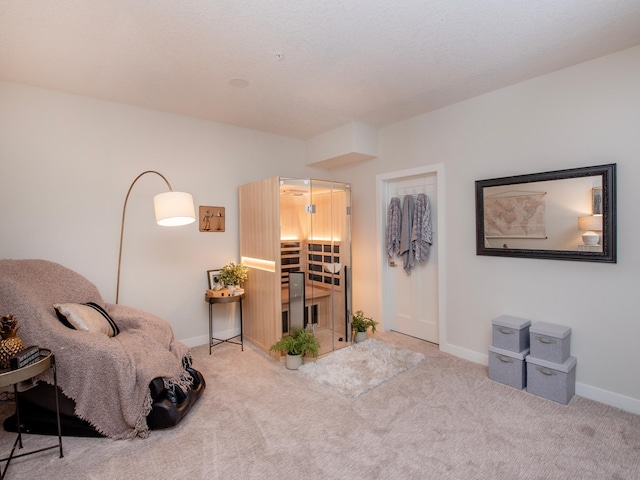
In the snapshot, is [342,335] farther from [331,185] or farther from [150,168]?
[150,168]

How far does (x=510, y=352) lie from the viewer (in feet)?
9.32

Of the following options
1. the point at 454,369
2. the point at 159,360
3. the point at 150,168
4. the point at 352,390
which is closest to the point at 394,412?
the point at 352,390

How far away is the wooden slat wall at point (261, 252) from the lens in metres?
3.49

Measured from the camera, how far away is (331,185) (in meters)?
3.73

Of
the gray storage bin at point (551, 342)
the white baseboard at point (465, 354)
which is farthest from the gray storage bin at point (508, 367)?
the white baseboard at point (465, 354)

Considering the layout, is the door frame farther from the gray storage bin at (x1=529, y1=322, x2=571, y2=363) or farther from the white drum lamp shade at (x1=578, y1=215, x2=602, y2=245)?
the white drum lamp shade at (x1=578, y1=215, x2=602, y2=245)

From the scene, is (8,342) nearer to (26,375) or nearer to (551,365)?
(26,375)

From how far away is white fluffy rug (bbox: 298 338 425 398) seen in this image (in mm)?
2914

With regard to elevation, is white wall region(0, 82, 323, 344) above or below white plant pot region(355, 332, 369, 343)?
above

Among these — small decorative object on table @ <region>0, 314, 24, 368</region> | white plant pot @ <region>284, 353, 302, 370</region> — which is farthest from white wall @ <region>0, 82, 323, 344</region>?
small decorative object on table @ <region>0, 314, 24, 368</region>

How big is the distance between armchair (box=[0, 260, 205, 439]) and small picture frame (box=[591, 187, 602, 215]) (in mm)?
3445

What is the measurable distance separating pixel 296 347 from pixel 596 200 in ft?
9.43

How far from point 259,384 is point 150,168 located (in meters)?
2.55

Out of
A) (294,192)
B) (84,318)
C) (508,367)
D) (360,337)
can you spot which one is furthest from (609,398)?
(84,318)
